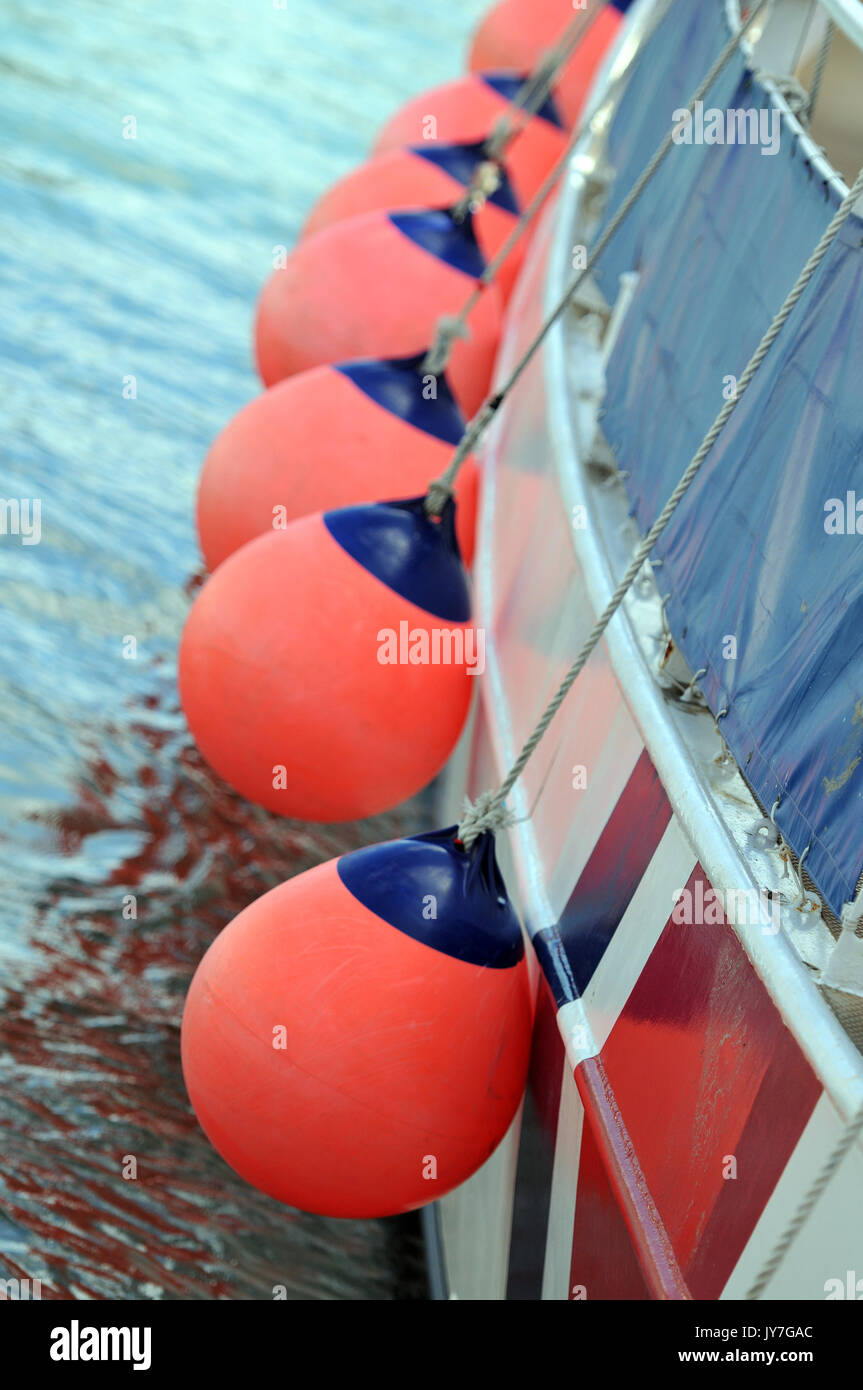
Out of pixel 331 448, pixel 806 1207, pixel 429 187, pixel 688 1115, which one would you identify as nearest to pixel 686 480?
pixel 688 1115

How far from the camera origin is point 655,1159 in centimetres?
230

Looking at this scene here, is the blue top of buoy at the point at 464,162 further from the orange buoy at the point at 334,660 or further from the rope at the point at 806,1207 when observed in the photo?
the rope at the point at 806,1207

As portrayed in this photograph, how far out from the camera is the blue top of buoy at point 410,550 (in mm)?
3482

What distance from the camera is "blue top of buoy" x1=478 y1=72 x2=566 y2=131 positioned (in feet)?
23.6

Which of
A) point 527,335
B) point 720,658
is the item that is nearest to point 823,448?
point 720,658

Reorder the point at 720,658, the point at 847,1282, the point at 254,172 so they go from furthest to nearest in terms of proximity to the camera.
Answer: the point at 254,172 < the point at 720,658 < the point at 847,1282

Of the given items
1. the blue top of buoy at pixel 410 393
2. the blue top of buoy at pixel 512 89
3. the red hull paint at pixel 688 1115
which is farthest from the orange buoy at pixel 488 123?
the red hull paint at pixel 688 1115

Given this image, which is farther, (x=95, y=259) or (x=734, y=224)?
(x=95, y=259)

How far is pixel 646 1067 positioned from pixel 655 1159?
14cm

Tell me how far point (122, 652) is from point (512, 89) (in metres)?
3.46

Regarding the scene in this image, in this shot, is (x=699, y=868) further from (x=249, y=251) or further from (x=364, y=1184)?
(x=249, y=251)

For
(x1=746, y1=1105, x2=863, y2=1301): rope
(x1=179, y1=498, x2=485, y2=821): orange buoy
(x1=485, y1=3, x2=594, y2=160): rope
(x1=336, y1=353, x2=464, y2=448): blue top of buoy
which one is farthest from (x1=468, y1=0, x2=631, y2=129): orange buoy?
(x1=746, y1=1105, x2=863, y2=1301): rope

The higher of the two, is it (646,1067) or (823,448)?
(823,448)

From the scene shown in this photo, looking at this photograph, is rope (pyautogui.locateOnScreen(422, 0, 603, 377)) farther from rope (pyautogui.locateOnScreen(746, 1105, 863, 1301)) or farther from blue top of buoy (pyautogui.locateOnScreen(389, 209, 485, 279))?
Answer: rope (pyautogui.locateOnScreen(746, 1105, 863, 1301))
